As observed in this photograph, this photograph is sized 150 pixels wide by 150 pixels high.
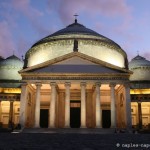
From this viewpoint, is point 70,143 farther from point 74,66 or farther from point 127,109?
point 74,66

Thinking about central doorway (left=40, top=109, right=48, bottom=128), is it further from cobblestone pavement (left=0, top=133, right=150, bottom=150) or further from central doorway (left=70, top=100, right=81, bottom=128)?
cobblestone pavement (left=0, top=133, right=150, bottom=150)

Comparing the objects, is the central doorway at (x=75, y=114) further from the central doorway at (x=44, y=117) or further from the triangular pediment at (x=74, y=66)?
the triangular pediment at (x=74, y=66)

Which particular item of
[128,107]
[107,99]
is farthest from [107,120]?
[128,107]

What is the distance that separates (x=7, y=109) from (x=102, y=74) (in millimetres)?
17459

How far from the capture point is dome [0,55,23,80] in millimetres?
49812

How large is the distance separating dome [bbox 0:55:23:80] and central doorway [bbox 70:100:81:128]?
40.6 feet

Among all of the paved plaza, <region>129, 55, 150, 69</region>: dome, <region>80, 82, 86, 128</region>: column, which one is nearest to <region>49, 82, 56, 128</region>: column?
<region>80, 82, 86, 128</region>: column

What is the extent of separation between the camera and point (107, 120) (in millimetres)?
42781

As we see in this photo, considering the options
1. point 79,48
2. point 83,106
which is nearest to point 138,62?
point 79,48

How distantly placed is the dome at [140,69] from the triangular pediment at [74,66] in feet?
38.7

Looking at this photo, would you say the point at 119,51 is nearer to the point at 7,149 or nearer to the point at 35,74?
the point at 35,74

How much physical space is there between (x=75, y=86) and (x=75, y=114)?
159 inches

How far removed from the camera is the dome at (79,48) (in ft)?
145

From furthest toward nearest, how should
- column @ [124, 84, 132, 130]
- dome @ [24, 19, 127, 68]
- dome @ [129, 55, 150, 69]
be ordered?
dome @ [129, 55, 150, 69], dome @ [24, 19, 127, 68], column @ [124, 84, 132, 130]
